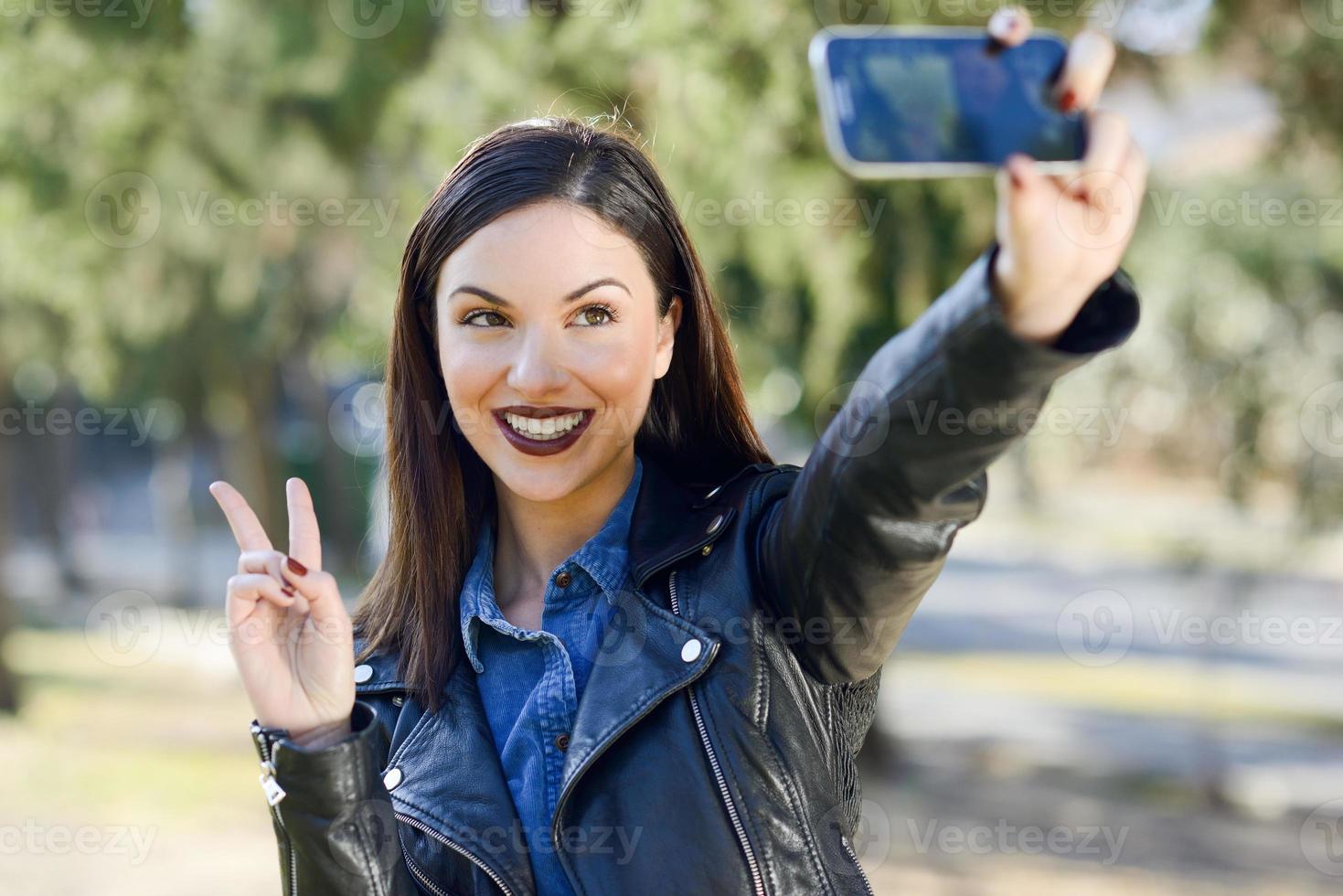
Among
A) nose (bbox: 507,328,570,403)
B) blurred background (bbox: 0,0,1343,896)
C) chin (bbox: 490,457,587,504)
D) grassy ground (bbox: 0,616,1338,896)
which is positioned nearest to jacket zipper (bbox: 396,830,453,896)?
chin (bbox: 490,457,587,504)

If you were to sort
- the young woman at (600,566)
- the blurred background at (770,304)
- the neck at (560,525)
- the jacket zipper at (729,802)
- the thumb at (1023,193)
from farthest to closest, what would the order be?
the blurred background at (770,304) < the neck at (560,525) < the jacket zipper at (729,802) < the young woman at (600,566) < the thumb at (1023,193)

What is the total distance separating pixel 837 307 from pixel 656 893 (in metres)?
3.83

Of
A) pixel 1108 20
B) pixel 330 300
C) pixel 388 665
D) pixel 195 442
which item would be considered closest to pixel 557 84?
pixel 1108 20

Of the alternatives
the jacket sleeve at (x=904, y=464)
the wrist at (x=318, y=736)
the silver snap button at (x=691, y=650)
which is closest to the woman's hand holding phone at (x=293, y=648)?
the wrist at (x=318, y=736)

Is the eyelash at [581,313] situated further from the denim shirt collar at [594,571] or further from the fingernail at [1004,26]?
the fingernail at [1004,26]

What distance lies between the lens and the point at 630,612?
1666mm

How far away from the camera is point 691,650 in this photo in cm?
156

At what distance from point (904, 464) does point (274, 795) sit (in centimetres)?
82

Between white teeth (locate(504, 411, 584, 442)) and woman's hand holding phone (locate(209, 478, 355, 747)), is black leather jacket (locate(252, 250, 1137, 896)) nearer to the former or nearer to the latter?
woman's hand holding phone (locate(209, 478, 355, 747))

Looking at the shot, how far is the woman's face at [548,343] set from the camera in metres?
1.71

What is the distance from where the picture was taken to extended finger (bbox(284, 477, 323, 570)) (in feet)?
5.38

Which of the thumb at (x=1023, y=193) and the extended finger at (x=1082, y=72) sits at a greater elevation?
the extended finger at (x=1082, y=72)

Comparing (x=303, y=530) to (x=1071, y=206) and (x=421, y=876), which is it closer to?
(x=421, y=876)

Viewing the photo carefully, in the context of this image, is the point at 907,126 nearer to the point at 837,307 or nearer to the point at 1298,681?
the point at 837,307
